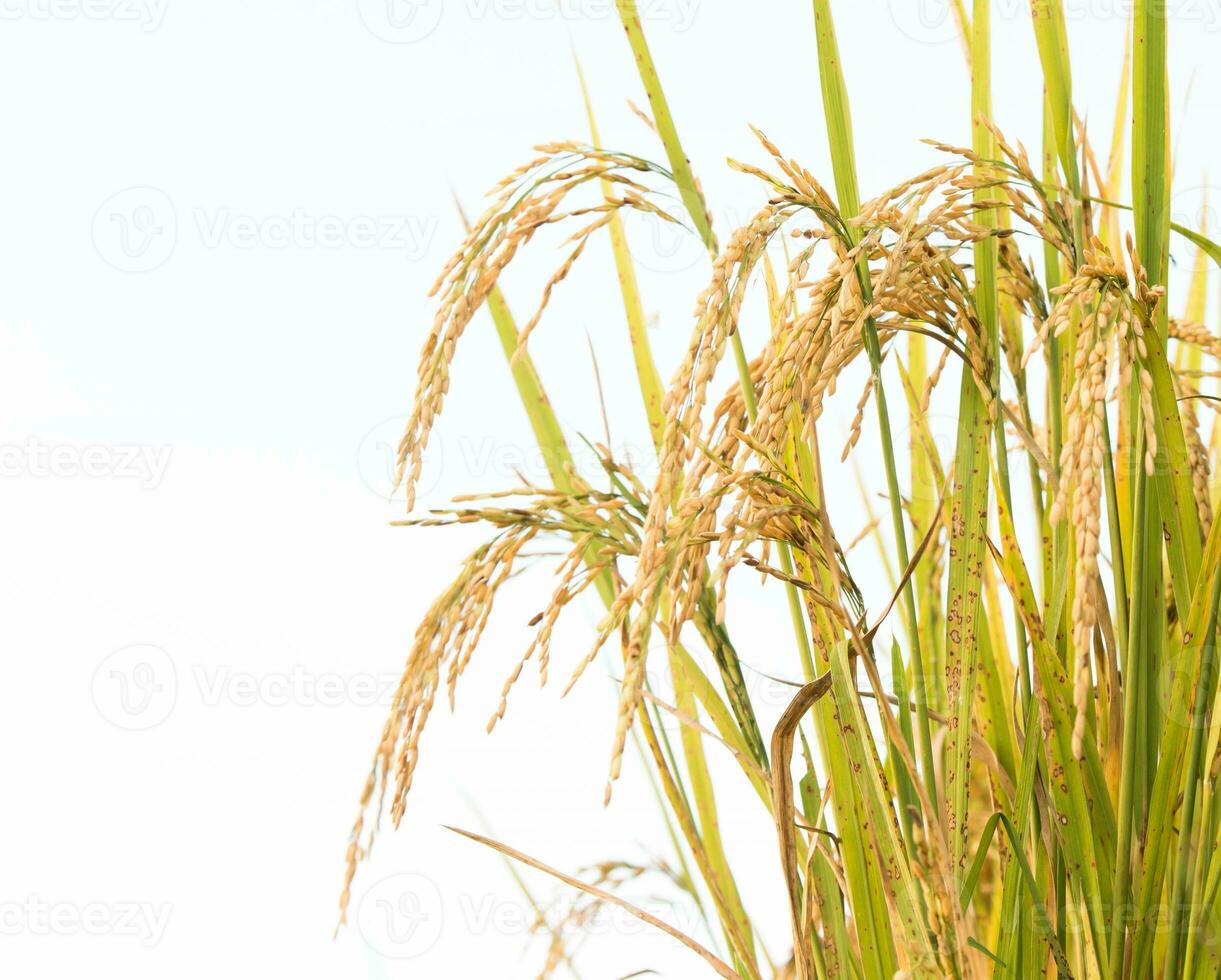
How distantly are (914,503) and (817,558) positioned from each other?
36 centimetres

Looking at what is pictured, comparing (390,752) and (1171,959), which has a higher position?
(390,752)

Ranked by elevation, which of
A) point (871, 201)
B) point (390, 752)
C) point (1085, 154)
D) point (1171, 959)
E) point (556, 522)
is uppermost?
point (1085, 154)

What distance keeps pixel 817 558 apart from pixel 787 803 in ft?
0.41

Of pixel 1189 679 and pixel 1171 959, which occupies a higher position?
pixel 1189 679

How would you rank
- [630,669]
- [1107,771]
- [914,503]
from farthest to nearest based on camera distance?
[914,503], [1107,771], [630,669]

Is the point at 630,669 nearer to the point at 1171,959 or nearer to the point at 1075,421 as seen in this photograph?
the point at 1075,421

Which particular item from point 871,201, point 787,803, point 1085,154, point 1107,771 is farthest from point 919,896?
point 1085,154

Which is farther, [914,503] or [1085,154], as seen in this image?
[914,503]

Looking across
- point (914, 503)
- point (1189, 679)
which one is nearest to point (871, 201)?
point (1189, 679)

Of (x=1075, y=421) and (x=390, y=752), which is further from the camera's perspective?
(x=390, y=752)

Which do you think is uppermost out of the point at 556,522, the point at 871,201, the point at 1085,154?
the point at 1085,154

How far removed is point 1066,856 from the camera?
23.7 inches

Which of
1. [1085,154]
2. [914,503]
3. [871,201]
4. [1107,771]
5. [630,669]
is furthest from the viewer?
[914,503]

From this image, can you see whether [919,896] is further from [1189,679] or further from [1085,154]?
[1085,154]
